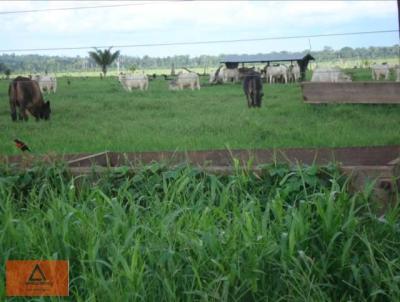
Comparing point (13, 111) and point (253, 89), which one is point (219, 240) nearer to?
point (253, 89)

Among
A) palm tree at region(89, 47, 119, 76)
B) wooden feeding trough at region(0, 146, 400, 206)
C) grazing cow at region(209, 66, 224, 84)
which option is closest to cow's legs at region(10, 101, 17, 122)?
palm tree at region(89, 47, 119, 76)

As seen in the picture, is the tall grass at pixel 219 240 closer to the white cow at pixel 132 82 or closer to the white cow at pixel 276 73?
the white cow at pixel 276 73

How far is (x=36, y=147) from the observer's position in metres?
6.01

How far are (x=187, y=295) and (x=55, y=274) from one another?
67cm

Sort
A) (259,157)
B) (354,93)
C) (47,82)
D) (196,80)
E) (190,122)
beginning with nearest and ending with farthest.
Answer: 1. (259,157)
2. (354,93)
3. (190,122)
4. (196,80)
5. (47,82)

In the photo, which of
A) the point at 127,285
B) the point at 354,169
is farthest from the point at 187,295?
the point at 354,169

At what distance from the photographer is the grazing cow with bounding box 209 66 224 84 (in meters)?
6.12

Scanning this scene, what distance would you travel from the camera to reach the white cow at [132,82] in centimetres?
631

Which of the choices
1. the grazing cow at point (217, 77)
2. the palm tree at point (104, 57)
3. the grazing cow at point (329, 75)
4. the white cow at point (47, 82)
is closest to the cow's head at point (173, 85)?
the grazing cow at point (217, 77)

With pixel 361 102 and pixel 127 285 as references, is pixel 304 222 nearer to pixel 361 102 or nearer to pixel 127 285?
pixel 127 285

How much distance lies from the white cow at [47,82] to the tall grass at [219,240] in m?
2.35

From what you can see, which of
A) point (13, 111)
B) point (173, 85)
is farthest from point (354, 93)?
point (13, 111)

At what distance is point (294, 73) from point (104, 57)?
1.90 metres

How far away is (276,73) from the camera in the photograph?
20.4 feet
